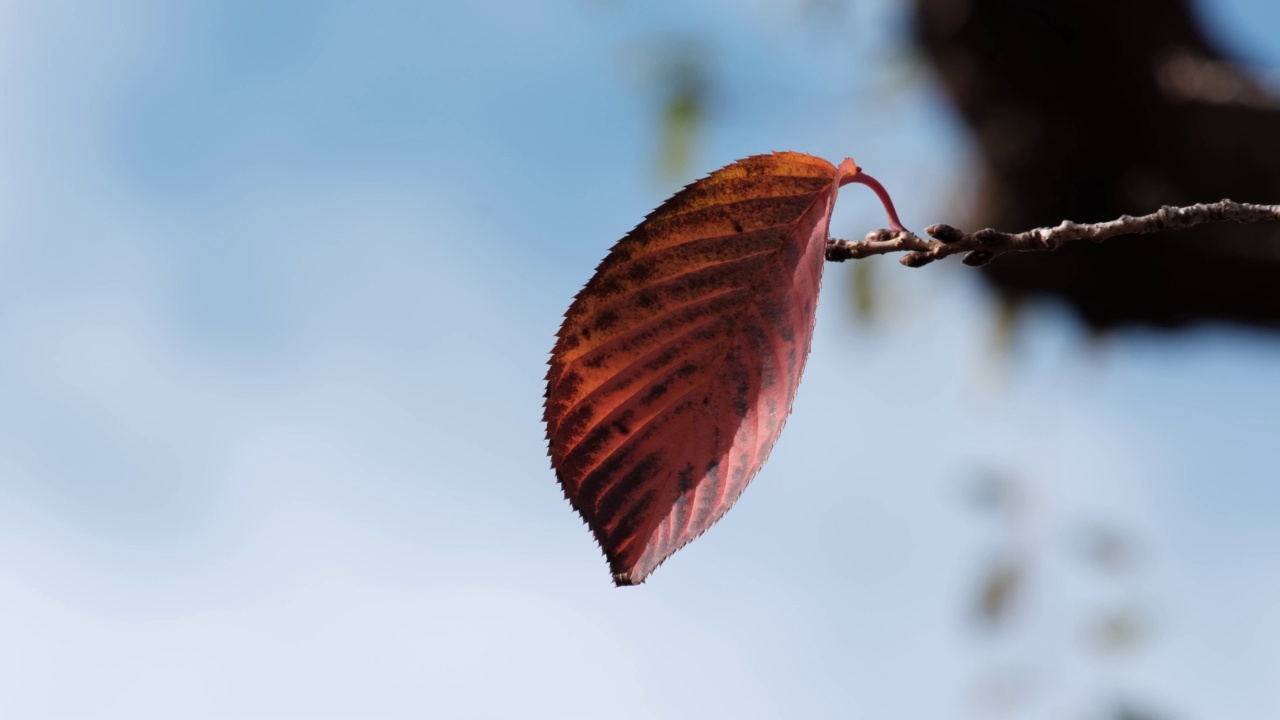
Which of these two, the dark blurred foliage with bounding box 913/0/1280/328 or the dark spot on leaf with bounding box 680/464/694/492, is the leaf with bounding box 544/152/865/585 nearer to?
the dark spot on leaf with bounding box 680/464/694/492

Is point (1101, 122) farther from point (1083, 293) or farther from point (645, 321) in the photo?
point (645, 321)

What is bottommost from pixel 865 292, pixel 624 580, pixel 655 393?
pixel 624 580

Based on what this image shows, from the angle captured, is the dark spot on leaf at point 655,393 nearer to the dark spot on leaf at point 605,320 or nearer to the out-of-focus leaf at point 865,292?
the dark spot on leaf at point 605,320

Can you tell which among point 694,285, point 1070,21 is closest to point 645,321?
point 694,285

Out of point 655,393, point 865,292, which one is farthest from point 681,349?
point 865,292

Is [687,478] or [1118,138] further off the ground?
[1118,138]

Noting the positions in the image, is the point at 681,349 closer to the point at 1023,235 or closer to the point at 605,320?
the point at 605,320

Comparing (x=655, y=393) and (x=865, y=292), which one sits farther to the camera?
(x=865, y=292)
